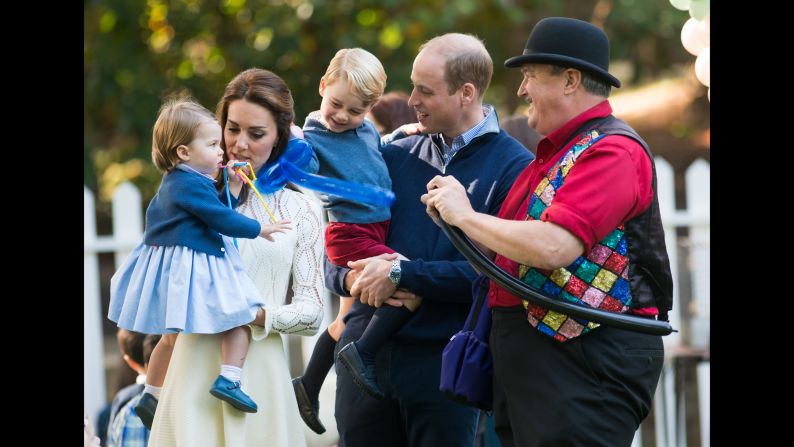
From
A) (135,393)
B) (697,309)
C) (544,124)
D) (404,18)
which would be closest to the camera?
(544,124)

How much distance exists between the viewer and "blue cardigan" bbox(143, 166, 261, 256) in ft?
9.75

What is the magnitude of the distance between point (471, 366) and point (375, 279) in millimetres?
496

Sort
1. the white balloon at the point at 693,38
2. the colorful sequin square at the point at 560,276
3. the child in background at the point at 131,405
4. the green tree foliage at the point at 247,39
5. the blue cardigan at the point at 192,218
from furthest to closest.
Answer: the green tree foliage at the point at 247,39, the white balloon at the point at 693,38, the child in background at the point at 131,405, the blue cardigan at the point at 192,218, the colorful sequin square at the point at 560,276

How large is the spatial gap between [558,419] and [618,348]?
26 cm

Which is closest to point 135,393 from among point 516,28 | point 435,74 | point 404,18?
point 435,74

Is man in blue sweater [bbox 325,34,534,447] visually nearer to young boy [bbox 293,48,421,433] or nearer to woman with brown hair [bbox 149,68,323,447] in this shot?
young boy [bbox 293,48,421,433]

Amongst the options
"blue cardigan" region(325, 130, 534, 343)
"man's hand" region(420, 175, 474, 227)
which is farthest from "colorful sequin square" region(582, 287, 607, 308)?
"blue cardigan" region(325, 130, 534, 343)

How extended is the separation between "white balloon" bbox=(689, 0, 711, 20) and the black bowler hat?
102 inches

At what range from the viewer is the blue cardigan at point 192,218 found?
2.97 metres

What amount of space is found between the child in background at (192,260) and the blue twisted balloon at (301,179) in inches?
7.7

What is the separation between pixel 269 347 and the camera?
324 cm

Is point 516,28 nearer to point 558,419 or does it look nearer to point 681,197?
A: point 681,197

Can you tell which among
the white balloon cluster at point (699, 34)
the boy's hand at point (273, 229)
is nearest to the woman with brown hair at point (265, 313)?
the boy's hand at point (273, 229)

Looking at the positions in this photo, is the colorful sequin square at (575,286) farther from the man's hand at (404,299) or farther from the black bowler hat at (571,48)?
the man's hand at (404,299)
